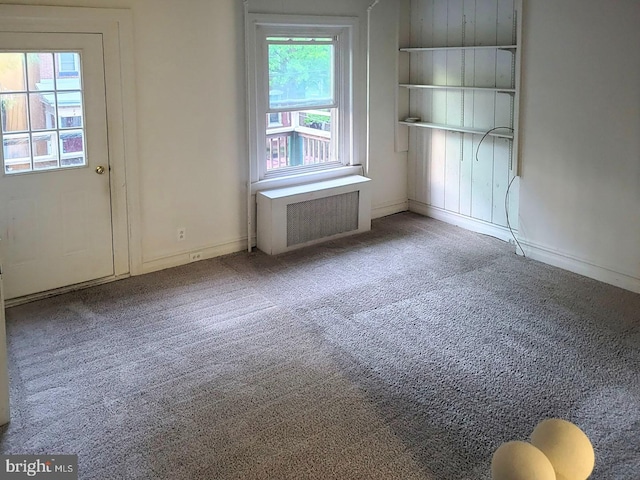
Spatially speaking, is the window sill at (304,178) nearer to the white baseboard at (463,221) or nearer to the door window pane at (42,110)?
the white baseboard at (463,221)

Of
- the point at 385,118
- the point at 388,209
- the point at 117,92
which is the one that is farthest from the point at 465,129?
the point at 117,92

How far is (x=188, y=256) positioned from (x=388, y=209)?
2222 millimetres

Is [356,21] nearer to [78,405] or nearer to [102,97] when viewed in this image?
[102,97]

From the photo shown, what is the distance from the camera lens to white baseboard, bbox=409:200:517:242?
5.68m

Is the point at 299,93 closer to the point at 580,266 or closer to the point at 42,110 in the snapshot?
the point at 42,110

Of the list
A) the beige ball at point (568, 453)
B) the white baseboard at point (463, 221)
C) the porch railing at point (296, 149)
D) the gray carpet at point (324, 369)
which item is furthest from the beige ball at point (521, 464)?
the porch railing at point (296, 149)

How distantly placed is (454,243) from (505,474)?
13.8ft

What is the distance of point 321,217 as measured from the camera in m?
5.64

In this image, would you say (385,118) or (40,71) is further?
(385,118)

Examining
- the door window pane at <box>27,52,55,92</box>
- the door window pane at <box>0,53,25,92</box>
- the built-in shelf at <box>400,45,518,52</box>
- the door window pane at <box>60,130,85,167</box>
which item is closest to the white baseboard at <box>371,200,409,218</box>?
the built-in shelf at <box>400,45,518,52</box>

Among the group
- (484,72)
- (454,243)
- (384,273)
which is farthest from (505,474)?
(484,72)

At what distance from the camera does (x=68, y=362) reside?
11.9 ft

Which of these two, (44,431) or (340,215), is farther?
(340,215)

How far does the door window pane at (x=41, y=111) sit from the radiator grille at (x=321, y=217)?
1779 millimetres
